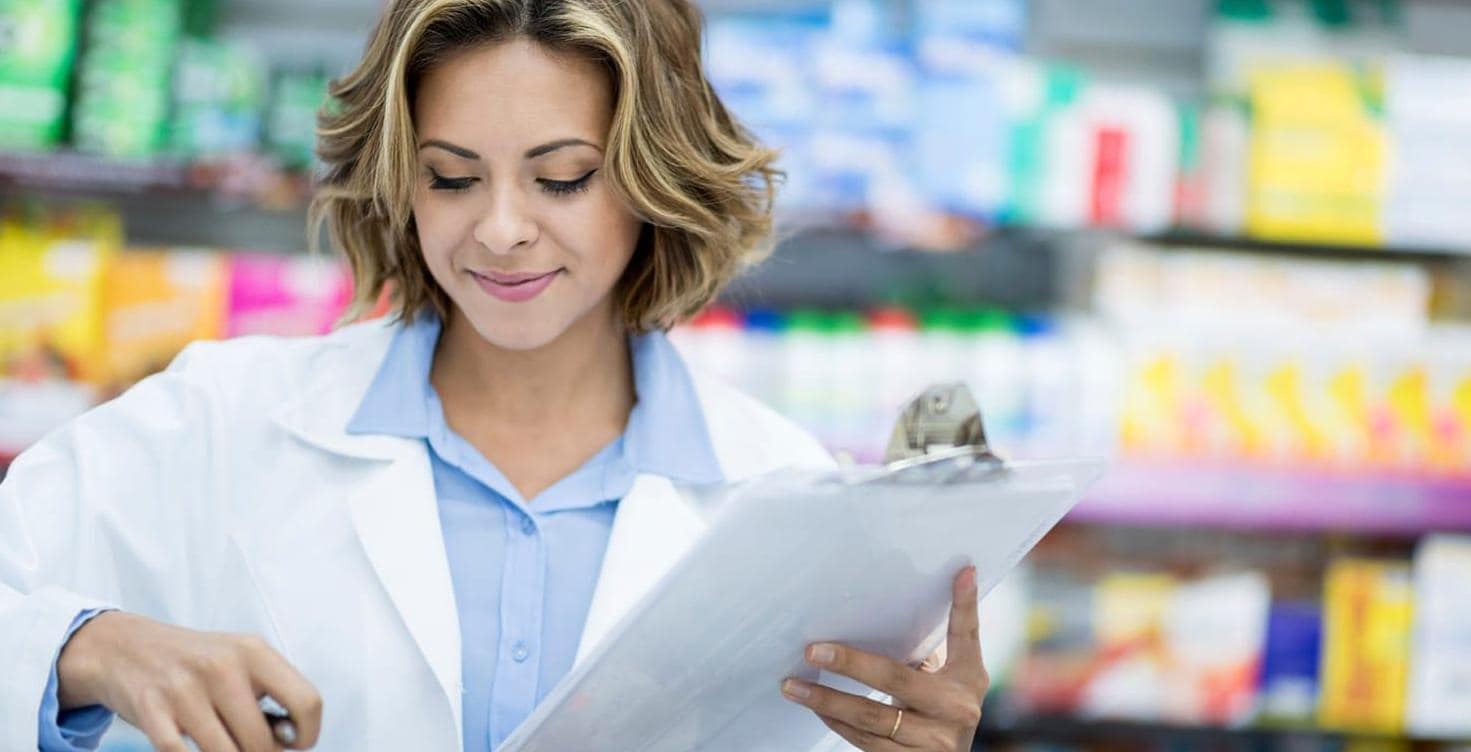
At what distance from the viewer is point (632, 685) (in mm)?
1285

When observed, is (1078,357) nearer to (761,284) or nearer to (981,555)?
(761,284)

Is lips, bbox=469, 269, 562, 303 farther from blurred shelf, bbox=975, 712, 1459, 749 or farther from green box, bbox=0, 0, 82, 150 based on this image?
blurred shelf, bbox=975, 712, 1459, 749

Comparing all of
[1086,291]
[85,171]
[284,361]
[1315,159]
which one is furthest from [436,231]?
[1315,159]

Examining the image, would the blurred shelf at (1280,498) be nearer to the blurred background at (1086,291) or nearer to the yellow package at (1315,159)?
the blurred background at (1086,291)

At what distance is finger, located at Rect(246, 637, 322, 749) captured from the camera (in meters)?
1.08

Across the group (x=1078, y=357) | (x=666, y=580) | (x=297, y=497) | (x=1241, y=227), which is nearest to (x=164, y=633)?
(x=666, y=580)

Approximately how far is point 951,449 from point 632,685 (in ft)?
1.13

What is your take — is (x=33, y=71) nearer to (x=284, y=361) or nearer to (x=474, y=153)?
(x=284, y=361)

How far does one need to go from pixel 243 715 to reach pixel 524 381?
73cm

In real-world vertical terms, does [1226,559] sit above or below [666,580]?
below

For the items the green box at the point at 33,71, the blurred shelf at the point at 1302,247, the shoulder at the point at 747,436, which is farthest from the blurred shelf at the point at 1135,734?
the green box at the point at 33,71

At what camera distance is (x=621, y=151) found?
1.56 metres

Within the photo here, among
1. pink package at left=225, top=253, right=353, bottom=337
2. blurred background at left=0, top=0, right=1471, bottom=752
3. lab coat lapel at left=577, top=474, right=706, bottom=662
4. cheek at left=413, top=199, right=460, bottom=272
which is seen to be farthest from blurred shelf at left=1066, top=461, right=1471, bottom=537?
cheek at left=413, top=199, right=460, bottom=272

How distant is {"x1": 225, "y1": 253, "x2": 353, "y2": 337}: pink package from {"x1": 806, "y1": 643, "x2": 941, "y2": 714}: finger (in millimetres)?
2249
